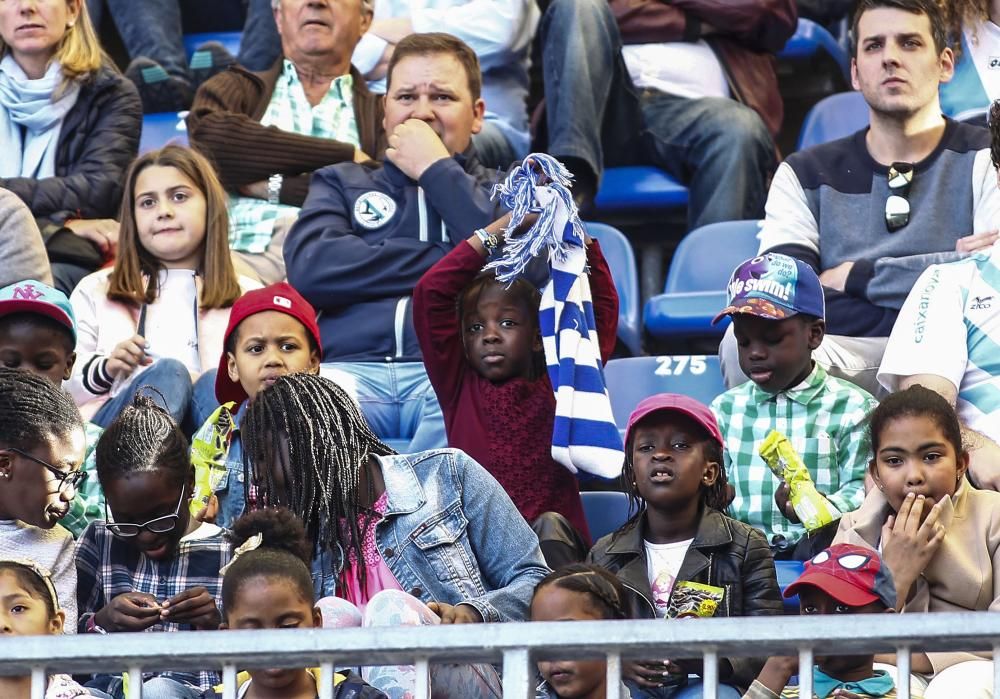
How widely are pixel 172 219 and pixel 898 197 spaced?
6.51ft

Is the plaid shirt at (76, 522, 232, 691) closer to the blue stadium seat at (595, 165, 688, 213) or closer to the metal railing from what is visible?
the metal railing

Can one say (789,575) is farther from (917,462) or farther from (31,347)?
(31,347)

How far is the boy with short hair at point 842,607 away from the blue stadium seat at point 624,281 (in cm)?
209

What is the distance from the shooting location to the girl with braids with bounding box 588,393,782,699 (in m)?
3.63

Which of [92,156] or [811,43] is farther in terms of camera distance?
[811,43]

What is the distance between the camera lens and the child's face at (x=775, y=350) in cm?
439

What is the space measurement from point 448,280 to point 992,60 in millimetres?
2286

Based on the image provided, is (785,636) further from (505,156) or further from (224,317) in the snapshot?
(505,156)

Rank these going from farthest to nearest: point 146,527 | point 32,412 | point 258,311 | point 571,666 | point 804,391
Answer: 1. point 258,311
2. point 804,391
3. point 32,412
4. point 146,527
5. point 571,666

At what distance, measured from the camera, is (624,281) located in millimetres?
5582

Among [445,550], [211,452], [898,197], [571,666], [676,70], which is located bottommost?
[571,666]

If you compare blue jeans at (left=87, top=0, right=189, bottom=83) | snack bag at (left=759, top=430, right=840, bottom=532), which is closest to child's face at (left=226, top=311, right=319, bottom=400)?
snack bag at (left=759, top=430, right=840, bottom=532)

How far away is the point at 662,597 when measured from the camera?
12.2 ft

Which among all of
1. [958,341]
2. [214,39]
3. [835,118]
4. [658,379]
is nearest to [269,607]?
[958,341]
